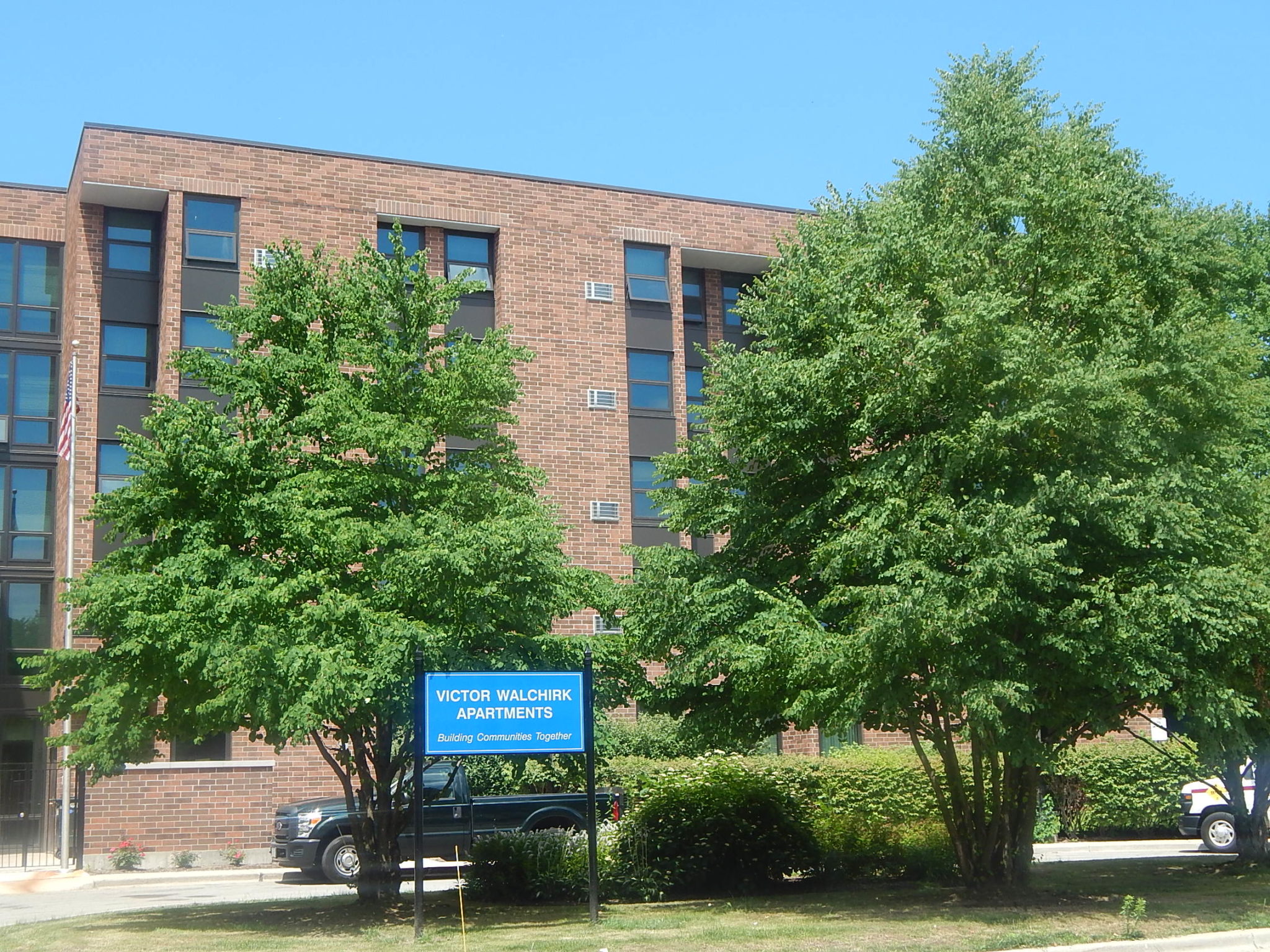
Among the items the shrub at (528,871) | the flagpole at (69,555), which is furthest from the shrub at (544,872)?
the flagpole at (69,555)

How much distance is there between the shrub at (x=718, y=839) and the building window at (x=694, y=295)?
1877 centimetres

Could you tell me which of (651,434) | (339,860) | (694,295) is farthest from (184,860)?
(694,295)

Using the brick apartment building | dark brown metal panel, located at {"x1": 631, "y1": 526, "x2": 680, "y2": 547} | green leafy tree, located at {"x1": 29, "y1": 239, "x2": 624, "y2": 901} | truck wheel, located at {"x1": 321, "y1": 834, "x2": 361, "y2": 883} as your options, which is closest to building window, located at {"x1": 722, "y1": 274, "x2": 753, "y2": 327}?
the brick apartment building

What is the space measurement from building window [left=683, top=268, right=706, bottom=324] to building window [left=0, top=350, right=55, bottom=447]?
Result: 16.0 metres

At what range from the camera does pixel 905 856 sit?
1758cm

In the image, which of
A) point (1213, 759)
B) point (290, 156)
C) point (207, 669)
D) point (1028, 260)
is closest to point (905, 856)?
point (1213, 759)

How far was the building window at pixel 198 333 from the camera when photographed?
28.5 m

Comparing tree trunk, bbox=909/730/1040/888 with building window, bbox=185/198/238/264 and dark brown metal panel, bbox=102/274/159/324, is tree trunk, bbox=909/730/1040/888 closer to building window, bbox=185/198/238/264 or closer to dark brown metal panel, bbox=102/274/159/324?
building window, bbox=185/198/238/264

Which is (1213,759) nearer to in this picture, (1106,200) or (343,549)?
(1106,200)

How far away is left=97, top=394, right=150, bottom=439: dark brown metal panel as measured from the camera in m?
28.9

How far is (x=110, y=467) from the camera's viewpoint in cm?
2856

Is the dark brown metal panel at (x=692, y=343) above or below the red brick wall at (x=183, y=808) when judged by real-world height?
above

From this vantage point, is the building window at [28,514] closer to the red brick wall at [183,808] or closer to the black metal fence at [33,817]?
the black metal fence at [33,817]

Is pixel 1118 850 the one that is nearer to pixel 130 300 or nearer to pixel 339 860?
pixel 339 860
